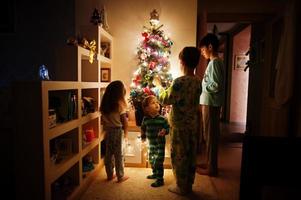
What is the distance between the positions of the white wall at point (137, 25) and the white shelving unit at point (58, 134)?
1.01ft

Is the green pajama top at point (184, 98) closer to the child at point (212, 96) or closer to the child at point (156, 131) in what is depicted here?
the child at point (156, 131)

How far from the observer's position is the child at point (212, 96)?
2.40 m

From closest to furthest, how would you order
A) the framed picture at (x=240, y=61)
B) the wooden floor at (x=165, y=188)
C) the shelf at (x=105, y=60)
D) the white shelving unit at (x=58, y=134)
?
the white shelving unit at (x=58, y=134) < the wooden floor at (x=165, y=188) < the shelf at (x=105, y=60) < the framed picture at (x=240, y=61)

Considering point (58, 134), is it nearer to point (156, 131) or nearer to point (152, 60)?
point (156, 131)

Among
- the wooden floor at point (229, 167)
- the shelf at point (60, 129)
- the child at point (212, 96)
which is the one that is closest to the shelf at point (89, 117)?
the shelf at point (60, 129)

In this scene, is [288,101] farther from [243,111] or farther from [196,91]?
[243,111]

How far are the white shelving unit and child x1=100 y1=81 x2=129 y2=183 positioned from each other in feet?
0.62

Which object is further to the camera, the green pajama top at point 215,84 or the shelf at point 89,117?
the green pajama top at point 215,84

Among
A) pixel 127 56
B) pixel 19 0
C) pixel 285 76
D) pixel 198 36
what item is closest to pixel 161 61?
pixel 127 56

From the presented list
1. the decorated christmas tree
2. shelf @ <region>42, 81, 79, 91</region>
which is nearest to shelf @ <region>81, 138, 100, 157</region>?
the decorated christmas tree

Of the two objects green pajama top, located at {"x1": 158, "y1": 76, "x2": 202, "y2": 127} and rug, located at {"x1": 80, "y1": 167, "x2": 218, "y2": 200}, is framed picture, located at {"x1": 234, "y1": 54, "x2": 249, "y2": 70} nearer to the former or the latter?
rug, located at {"x1": 80, "y1": 167, "x2": 218, "y2": 200}

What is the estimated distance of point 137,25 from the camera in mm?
3066

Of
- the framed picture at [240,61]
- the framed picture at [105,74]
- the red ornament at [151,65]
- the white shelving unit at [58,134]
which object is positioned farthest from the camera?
the framed picture at [240,61]

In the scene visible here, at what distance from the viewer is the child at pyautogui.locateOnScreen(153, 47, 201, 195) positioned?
6.42 ft
